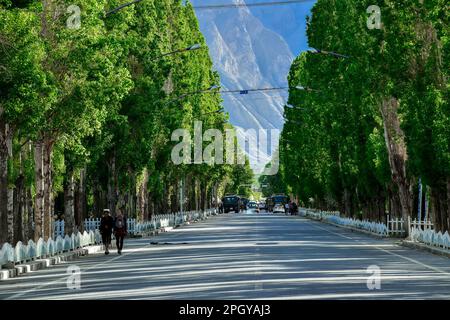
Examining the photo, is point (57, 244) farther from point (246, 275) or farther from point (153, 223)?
point (153, 223)

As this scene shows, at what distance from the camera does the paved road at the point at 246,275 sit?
22.6m

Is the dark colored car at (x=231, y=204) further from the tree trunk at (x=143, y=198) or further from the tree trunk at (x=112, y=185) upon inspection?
the tree trunk at (x=112, y=185)

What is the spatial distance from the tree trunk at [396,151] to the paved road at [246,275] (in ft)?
→ 48.5

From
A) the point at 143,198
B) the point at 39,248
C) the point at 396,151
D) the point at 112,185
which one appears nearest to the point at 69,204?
the point at 39,248

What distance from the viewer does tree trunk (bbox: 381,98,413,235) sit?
193 feet

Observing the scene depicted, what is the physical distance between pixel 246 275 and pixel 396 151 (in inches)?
Result: 1279

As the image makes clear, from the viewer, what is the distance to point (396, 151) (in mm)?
59312

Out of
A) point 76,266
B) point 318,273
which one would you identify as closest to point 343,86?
point 76,266

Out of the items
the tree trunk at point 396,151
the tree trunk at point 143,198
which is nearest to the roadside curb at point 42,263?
the tree trunk at point 396,151

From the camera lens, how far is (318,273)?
94.2 ft

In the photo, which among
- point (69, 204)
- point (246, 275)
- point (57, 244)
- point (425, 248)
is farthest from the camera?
point (69, 204)

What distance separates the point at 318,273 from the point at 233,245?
735 inches

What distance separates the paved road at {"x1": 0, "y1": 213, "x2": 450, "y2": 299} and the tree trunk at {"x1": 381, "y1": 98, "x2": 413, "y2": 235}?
14.8m
